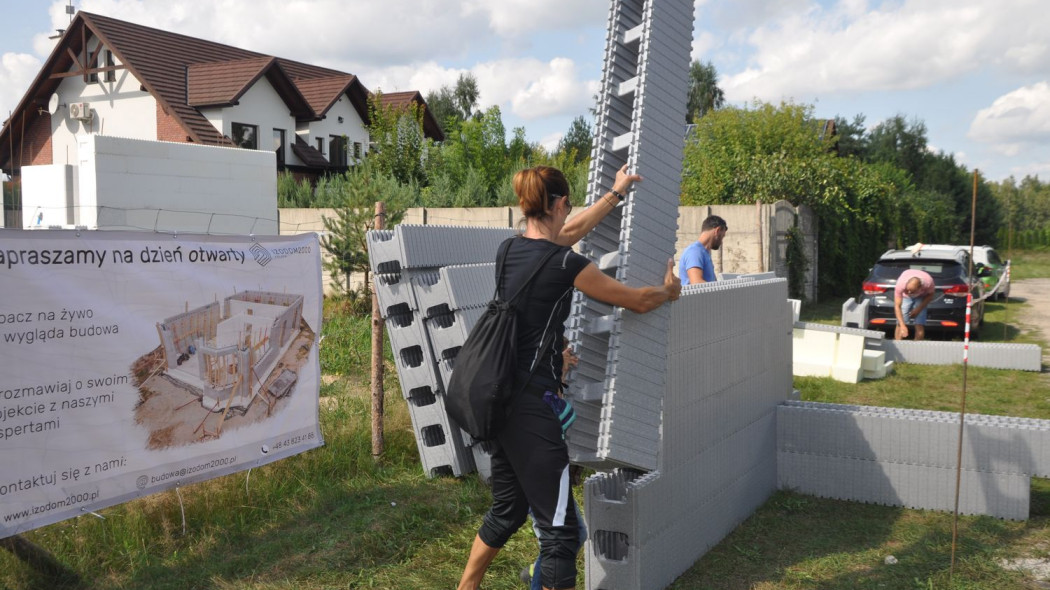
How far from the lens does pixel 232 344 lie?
5.09m

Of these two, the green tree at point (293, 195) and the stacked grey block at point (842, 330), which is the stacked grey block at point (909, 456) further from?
the green tree at point (293, 195)

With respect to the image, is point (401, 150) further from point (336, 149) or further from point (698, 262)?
point (698, 262)

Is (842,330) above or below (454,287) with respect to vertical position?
below

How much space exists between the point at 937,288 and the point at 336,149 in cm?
2957

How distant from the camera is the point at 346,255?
15195mm

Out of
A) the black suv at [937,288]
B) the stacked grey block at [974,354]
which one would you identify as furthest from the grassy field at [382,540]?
the black suv at [937,288]

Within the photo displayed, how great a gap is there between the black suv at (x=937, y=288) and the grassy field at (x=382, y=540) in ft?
29.9

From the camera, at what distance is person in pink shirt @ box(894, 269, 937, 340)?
1335 cm

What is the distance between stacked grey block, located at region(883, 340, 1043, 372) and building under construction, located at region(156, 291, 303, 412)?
30.2 ft

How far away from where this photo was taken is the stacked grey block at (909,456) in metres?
5.27

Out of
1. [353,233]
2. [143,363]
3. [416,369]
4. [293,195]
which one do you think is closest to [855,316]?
[353,233]

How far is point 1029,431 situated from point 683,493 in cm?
236

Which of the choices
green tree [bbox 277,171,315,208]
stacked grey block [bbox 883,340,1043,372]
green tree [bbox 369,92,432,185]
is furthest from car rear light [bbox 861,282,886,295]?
green tree [bbox 277,171,315,208]

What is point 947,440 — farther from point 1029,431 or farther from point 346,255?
point 346,255
